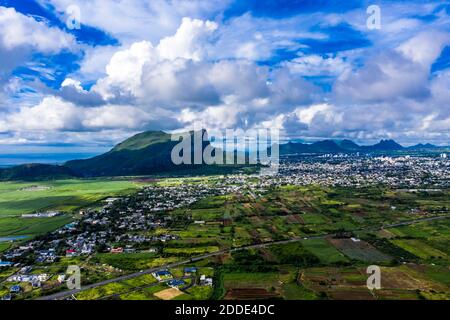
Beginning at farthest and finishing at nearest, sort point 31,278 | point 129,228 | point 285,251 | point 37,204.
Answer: point 37,204 < point 129,228 < point 285,251 < point 31,278

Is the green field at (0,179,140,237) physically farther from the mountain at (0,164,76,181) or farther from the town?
the mountain at (0,164,76,181)

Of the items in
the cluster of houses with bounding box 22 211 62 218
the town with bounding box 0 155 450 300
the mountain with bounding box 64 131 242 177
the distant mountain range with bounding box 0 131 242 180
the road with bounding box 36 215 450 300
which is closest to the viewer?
the road with bounding box 36 215 450 300

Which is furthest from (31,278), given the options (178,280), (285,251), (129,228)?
(285,251)

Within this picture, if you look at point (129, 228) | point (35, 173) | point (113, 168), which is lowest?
point (129, 228)

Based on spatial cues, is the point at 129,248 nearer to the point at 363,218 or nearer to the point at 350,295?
the point at 350,295

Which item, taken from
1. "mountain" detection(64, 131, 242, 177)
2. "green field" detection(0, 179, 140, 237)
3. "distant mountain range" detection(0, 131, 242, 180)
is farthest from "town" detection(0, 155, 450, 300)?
"mountain" detection(64, 131, 242, 177)

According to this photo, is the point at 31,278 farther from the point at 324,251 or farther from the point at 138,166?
the point at 138,166

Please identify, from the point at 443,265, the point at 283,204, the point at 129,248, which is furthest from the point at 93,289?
the point at 283,204

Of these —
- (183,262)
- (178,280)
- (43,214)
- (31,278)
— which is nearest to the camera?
(178,280)
